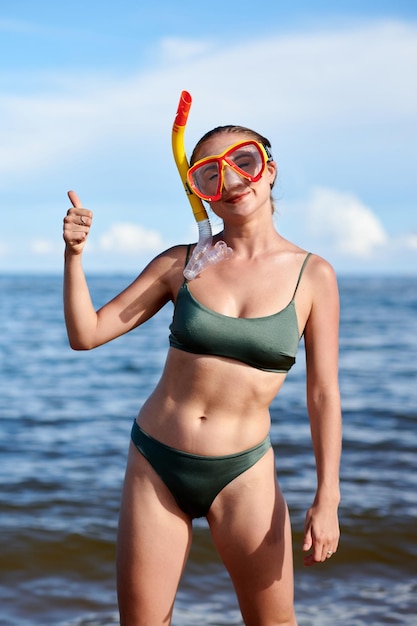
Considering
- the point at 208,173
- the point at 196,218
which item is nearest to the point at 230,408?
the point at 196,218

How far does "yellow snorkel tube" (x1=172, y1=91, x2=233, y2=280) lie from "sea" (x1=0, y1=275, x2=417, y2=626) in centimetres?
271

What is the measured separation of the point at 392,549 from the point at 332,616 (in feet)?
4.16

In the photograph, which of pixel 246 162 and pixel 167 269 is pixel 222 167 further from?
pixel 167 269

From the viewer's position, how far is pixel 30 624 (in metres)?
5.09

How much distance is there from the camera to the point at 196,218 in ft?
10.8

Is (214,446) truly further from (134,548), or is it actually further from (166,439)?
(134,548)

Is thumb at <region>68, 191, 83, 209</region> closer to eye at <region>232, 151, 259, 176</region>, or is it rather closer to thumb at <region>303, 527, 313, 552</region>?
eye at <region>232, 151, 259, 176</region>

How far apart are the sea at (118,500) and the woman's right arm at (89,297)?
8.26ft

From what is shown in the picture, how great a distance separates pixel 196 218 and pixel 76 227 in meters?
0.47

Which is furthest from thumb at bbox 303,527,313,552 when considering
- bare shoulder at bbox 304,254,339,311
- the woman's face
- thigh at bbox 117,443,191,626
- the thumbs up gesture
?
the thumbs up gesture

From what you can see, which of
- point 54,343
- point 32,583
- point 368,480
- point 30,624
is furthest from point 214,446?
point 54,343

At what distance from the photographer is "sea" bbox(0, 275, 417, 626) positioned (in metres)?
5.41

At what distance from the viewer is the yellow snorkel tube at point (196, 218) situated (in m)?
3.18

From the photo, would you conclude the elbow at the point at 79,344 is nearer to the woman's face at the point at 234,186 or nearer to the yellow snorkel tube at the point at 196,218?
the yellow snorkel tube at the point at 196,218
